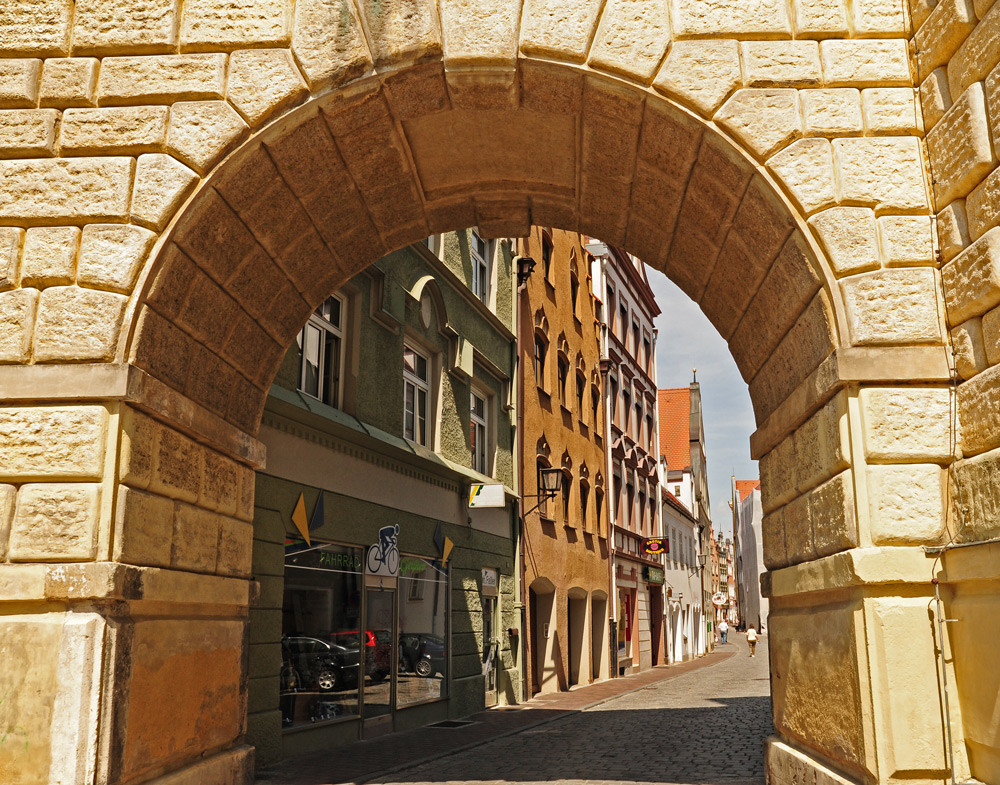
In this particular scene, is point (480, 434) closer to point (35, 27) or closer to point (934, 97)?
point (35, 27)

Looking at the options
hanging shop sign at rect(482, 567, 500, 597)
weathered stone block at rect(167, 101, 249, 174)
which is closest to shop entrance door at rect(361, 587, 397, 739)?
hanging shop sign at rect(482, 567, 500, 597)

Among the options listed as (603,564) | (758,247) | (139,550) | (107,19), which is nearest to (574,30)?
(758,247)

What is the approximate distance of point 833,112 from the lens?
19.2 ft

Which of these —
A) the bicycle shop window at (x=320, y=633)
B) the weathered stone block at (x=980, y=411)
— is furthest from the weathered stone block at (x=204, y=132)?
the bicycle shop window at (x=320, y=633)

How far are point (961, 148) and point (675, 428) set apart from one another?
4754cm

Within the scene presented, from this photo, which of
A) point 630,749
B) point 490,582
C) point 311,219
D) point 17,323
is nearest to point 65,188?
point 17,323

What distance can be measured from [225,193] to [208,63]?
84 centimetres

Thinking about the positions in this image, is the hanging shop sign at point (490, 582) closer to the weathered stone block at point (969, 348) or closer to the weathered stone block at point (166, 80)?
the weathered stone block at point (166, 80)

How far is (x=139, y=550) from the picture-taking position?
5734 mm

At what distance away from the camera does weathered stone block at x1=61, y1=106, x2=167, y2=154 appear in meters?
6.09

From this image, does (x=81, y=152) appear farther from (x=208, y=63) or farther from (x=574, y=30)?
(x=574, y=30)

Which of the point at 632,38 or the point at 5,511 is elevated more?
the point at 632,38

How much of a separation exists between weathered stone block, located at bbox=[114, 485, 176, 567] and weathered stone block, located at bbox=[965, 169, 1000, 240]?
5021mm

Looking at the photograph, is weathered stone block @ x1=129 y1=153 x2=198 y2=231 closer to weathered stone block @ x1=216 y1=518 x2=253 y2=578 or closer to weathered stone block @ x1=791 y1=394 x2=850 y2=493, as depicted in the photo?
weathered stone block @ x1=216 y1=518 x2=253 y2=578
